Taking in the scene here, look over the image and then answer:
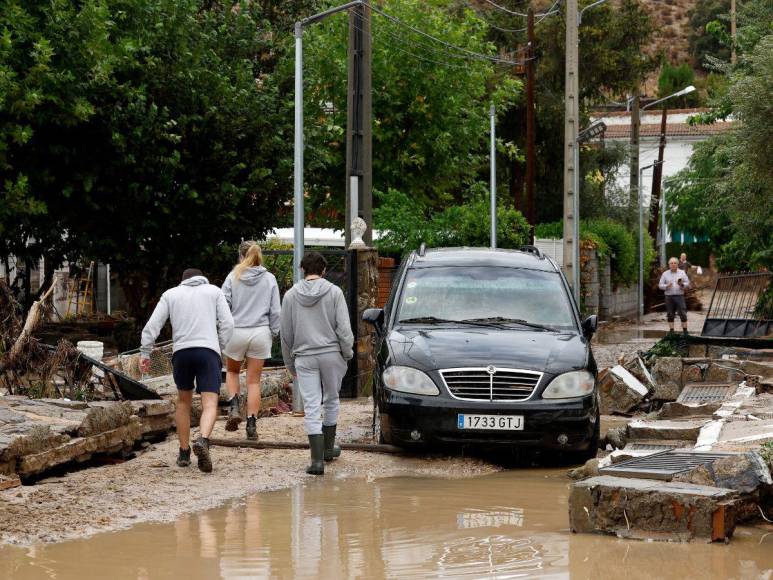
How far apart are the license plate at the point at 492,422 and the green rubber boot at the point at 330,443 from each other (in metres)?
1.06

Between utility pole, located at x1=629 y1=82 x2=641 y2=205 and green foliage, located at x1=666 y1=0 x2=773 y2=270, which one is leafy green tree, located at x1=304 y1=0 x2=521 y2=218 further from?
utility pole, located at x1=629 y1=82 x2=641 y2=205

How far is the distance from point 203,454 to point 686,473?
395cm

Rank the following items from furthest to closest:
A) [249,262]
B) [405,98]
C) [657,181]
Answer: [657,181]
[405,98]
[249,262]

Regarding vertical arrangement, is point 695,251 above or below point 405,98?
below

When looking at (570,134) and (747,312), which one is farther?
(570,134)

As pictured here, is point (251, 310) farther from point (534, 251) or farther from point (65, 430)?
point (534, 251)

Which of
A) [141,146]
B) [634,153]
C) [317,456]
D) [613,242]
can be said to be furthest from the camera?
[634,153]

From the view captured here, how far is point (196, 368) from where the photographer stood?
1115 cm

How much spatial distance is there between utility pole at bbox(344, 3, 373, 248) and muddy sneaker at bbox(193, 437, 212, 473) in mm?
8795

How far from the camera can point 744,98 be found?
72.3 ft

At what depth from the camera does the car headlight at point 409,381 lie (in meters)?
11.4

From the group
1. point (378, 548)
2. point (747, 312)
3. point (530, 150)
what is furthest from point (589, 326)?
point (530, 150)

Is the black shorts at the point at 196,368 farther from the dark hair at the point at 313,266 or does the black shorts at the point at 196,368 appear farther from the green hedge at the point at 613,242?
the green hedge at the point at 613,242

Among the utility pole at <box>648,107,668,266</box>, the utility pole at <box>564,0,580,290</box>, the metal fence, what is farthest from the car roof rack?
the utility pole at <box>648,107,668,266</box>
